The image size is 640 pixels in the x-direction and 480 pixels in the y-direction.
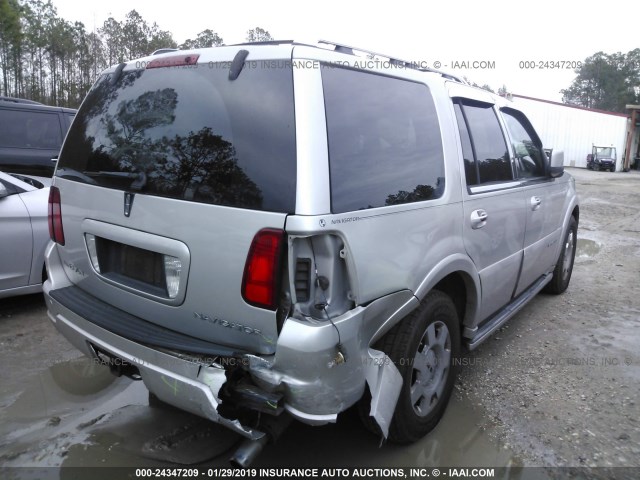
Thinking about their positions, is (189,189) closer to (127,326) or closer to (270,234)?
(270,234)

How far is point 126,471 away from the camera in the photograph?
8.19ft

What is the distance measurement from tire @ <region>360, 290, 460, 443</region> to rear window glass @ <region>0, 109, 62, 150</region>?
6980mm

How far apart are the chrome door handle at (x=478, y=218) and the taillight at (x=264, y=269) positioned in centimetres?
144

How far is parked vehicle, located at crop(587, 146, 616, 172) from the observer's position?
36.5 m

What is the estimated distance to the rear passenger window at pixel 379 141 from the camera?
2.07 m

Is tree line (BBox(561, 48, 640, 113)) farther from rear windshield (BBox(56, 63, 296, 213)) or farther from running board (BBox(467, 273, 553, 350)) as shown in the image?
rear windshield (BBox(56, 63, 296, 213))

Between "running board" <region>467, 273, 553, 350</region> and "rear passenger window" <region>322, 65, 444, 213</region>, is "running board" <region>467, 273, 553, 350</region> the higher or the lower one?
the lower one

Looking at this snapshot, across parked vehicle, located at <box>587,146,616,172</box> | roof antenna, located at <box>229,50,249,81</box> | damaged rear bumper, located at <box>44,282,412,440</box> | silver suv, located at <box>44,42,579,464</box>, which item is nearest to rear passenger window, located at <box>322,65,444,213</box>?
silver suv, located at <box>44,42,579,464</box>

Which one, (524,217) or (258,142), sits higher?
(258,142)

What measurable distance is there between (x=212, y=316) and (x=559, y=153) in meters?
3.49

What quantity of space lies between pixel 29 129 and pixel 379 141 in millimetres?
6919

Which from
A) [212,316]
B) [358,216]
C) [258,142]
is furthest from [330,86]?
[212,316]

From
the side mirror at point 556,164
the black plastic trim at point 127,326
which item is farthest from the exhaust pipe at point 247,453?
the side mirror at point 556,164

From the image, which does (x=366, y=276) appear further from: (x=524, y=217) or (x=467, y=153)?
(x=524, y=217)
